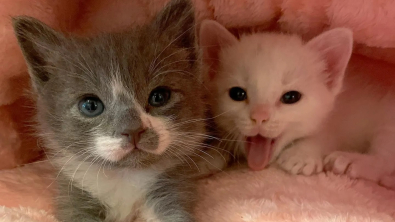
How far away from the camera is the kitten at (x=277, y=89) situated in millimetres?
1215

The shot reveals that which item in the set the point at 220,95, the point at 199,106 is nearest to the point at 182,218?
the point at 199,106

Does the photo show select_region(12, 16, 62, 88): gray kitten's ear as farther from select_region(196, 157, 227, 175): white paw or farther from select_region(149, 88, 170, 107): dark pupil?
select_region(196, 157, 227, 175): white paw

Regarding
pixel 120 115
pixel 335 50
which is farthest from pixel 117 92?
pixel 335 50

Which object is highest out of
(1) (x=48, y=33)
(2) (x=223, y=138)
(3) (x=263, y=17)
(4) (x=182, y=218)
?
(3) (x=263, y=17)

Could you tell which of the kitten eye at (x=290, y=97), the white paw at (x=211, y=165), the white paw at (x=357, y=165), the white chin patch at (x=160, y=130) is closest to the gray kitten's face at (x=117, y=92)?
the white chin patch at (x=160, y=130)

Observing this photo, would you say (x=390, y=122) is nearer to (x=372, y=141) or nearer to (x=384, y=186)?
(x=372, y=141)

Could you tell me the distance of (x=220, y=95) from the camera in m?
1.29

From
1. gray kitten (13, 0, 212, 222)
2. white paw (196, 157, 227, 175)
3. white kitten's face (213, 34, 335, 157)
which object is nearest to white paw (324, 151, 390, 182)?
white kitten's face (213, 34, 335, 157)

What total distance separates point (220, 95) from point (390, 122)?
0.60 m

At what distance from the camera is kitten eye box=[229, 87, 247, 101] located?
127cm

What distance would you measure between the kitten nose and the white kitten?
1.26 feet

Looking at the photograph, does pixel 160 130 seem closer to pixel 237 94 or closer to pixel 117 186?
pixel 117 186

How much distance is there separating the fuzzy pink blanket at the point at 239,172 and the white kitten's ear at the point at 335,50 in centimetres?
5

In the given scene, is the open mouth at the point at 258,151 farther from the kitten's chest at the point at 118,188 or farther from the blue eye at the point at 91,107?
the blue eye at the point at 91,107
